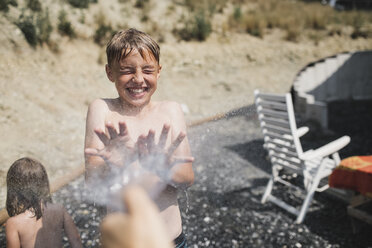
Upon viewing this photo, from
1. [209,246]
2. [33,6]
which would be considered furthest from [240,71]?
[209,246]

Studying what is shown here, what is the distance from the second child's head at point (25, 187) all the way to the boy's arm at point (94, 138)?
2.27ft

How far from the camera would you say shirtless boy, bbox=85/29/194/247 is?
1083 millimetres

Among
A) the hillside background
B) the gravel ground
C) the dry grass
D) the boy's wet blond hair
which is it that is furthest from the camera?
the dry grass

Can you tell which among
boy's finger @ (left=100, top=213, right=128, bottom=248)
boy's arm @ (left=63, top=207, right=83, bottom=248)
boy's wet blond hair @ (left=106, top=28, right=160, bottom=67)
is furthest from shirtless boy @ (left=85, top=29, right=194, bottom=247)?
boy's arm @ (left=63, top=207, right=83, bottom=248)

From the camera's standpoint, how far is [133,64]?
1.44m

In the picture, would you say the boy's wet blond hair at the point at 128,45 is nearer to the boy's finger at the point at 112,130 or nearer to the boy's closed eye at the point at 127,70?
the boy's closed eye at the point at 127,70

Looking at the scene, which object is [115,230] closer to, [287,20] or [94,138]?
[94,138]

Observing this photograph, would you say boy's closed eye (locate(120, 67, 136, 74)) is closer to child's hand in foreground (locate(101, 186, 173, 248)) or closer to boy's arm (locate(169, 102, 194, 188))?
boy's arm (locate(169, 102, 194, 188))

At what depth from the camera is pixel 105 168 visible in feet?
3.75

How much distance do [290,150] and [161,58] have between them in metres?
7.09

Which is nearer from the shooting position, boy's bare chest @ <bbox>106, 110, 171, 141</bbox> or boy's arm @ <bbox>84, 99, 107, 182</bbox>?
boy's arm @ <bbox>84, 99, 107, 182</bbox>

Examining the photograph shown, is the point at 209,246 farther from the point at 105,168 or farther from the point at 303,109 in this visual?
the point at 303,109

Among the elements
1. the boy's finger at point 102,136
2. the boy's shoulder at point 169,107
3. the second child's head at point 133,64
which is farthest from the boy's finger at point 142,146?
the boy's shoulder at point 169,107

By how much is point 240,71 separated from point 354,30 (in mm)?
7647
